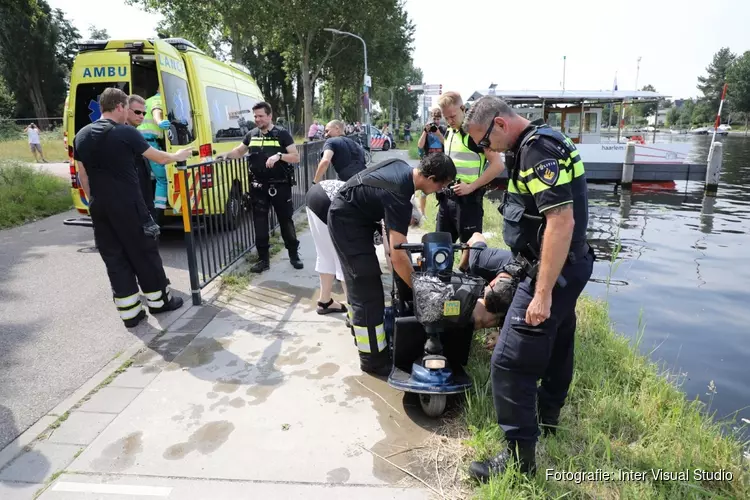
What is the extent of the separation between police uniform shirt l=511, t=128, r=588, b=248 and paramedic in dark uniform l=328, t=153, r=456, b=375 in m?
0.81

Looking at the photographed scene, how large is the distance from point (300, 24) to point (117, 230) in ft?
86.5

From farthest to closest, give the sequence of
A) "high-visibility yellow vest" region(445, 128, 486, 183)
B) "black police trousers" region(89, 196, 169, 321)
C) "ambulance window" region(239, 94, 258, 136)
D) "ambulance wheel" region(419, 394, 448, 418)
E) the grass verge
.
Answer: "ambulance window" region(239, 94, 258, 136)
the grass verge
"high-visibility yellow vest" region(445, 128, 486, 183)
"black police trousers" region(89, 196, 169, 321)
"ambulance wheel" region(419, 394, 448, 418)

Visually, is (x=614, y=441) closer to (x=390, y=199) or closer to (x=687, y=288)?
(x=390, y=199)

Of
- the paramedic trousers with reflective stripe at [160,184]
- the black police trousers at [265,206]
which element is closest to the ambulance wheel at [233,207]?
the black police trousers at [265,206]

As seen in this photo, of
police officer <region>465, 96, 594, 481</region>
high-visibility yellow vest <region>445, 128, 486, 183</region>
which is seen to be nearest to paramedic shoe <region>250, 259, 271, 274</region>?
high-visibility yellow vest <region>445, 128, 486, 183</region>

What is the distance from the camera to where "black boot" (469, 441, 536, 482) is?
2326 millimetres

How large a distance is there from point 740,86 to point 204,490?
94.3 m

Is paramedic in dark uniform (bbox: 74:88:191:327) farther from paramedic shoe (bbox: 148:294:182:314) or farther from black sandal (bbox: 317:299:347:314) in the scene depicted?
black sandal (bbox: 317:299:347:314)

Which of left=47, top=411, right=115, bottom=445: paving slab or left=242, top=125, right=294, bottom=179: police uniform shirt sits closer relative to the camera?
left=47, top=411, right=115, bottom=445: paving slab

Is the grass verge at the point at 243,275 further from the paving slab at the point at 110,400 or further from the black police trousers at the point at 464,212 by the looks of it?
the black police trousers at the point at 464,212

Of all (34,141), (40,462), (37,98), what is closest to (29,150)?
(34,141)

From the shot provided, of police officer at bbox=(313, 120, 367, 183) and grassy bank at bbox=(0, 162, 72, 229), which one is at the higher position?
police officer at bbox=(313, 120, 367, 183)

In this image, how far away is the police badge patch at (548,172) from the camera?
2.12 m

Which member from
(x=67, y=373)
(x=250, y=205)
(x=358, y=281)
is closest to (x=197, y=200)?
(x=250, y=205)
